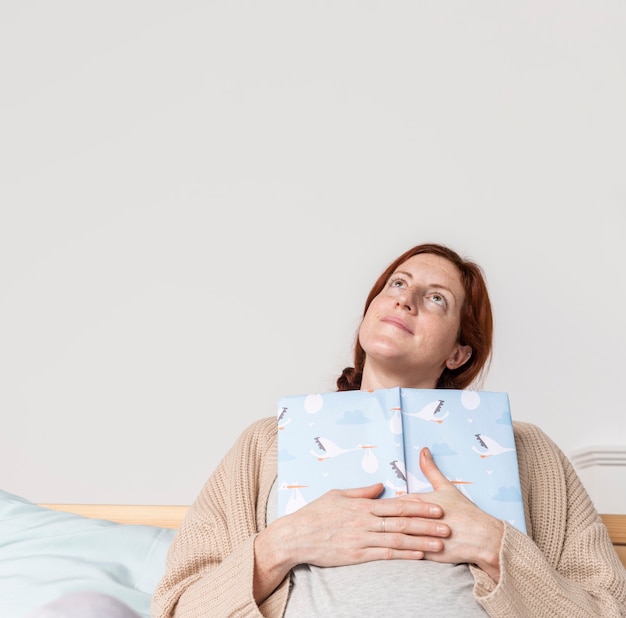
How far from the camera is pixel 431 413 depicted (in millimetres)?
1150

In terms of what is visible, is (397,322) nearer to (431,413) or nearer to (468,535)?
(431,413)

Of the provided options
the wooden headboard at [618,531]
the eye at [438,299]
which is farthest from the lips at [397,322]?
the wooden headboard at [618,531]

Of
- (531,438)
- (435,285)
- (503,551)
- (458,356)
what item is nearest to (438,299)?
(435,285)

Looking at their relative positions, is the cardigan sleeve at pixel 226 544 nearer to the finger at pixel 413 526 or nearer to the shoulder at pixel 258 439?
the shoulder at pixel 258 439

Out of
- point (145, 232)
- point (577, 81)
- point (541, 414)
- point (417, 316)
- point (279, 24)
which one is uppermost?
point (279, 24)

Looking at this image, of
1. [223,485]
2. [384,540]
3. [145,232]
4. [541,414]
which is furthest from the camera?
[145,232]

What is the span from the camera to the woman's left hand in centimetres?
105

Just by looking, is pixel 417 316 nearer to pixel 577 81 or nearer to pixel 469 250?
pixel 469 250

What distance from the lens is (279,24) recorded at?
2.11m

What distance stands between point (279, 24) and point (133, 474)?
1177mm

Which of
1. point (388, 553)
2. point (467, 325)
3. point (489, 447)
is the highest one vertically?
point (467, 325)

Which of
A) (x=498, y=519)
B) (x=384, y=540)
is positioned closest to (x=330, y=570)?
(x=384, y=540)

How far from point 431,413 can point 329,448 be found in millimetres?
151

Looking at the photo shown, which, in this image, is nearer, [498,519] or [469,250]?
[498,519]
